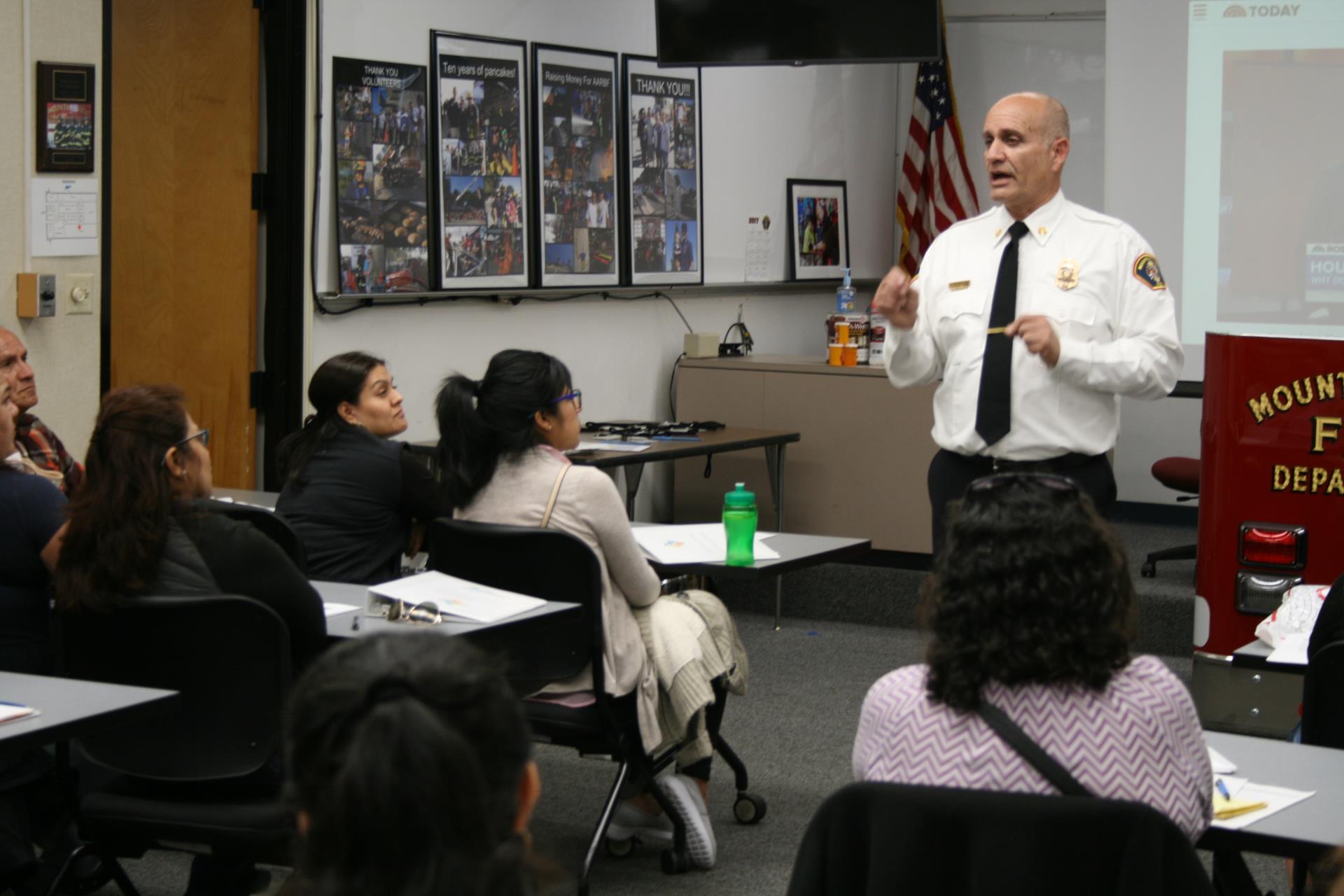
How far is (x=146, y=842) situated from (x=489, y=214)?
3.89 m

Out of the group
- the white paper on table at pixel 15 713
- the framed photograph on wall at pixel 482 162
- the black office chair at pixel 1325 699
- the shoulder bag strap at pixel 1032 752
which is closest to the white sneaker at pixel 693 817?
the black office chair at pixel 1325 699

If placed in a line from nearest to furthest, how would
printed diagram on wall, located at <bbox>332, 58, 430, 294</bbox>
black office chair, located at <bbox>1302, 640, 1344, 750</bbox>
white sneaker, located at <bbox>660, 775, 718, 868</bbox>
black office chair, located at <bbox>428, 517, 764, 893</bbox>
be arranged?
black office chair, located at <bbox>1302, 640, 1344, 750</bbox>
black office chair, located at <bbox>428, 517, 764, 893</bbox>
white sneaker, located at <bbox>660, 775, 718, 868</bbox>
printed diagram on wall, located at <bbox>332, 58, 430, 294</bbox>

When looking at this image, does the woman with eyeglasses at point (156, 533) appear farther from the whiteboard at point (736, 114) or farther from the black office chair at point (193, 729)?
the whiteboard at point (736, 114)

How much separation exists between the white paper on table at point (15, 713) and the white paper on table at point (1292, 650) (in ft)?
6.39

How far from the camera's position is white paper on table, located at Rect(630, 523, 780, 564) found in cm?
358

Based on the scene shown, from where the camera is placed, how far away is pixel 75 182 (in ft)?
15.7

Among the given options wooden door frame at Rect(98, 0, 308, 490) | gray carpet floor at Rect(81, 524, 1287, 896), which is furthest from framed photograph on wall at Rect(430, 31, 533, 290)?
gray carpet floor at Rect(81, 524, 1287, 896)

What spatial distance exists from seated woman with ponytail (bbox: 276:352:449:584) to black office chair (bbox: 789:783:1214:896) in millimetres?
2124

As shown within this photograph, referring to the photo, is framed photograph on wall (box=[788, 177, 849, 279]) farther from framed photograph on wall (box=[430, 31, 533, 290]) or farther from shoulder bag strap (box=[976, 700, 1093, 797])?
shoulder bag strap (box=[976, 700, 1093, 797])

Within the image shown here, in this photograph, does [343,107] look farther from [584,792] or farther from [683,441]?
[584,792]

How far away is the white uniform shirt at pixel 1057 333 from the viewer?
11.4ft

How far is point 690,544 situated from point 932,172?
5208 millimetres

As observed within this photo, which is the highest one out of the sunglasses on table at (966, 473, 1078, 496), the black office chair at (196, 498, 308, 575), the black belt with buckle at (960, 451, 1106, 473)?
the sunglasses on table at (966, 473, 1078, 496)

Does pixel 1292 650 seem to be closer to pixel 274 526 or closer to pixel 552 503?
pixel 552 503
